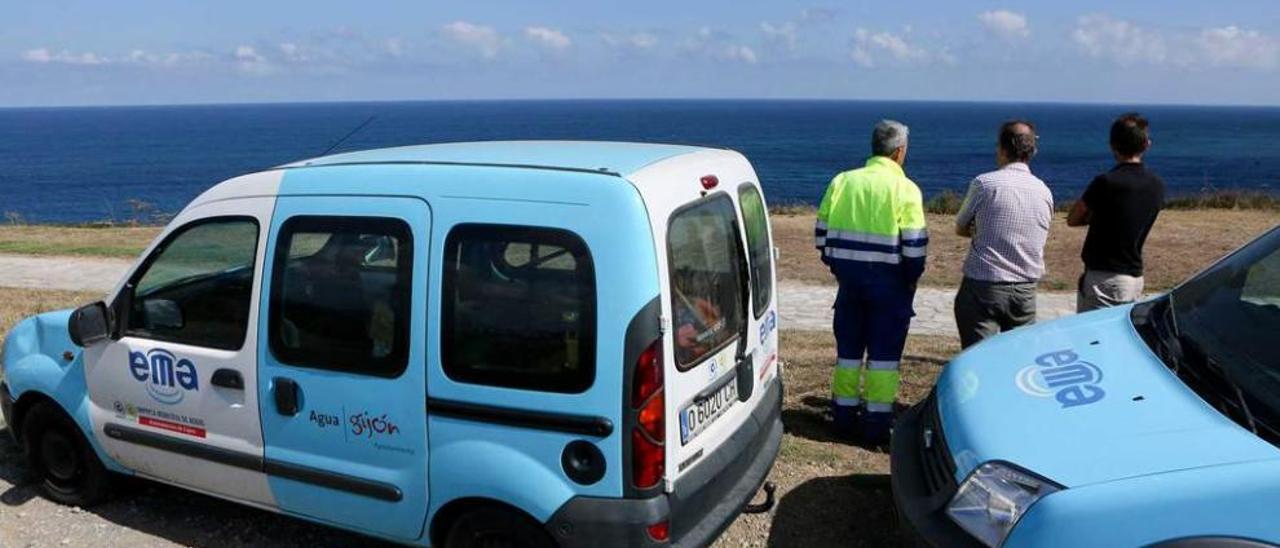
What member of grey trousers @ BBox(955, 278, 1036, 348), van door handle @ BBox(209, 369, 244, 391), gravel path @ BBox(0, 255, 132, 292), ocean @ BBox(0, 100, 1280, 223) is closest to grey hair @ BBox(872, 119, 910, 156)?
grey trousers @ BBox(955, 278, 1036, 348)

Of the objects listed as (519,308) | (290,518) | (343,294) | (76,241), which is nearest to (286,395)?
(343,294)

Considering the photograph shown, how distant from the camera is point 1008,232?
18.3 ft

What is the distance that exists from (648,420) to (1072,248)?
39.0ft

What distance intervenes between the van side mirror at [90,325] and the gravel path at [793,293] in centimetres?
609

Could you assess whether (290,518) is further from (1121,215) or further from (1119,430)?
(1121,215)

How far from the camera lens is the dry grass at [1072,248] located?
37.9 feet

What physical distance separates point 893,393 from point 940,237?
989 cm

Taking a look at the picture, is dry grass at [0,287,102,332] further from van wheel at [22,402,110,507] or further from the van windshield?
the van windshield

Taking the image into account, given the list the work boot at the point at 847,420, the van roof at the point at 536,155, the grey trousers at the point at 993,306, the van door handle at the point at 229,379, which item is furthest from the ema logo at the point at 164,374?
the grey trousers at the point at 993,306

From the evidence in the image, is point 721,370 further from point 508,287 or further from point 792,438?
point 792,438

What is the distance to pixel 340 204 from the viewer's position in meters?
3.95

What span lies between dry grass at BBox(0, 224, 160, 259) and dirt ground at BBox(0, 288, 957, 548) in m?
9.97

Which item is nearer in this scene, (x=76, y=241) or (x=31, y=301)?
(x=31, y=301)

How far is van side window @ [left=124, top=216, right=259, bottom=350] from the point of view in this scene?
4281 mm
